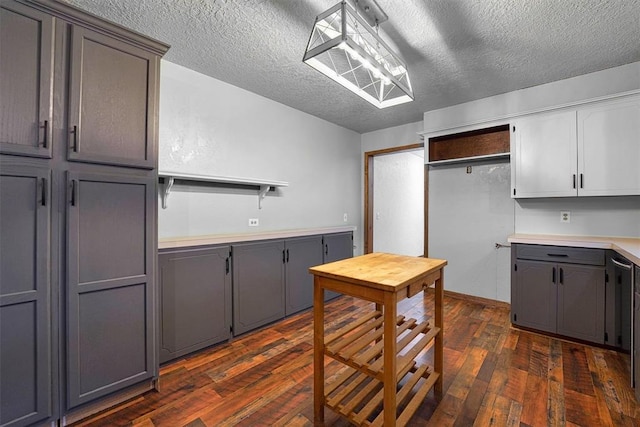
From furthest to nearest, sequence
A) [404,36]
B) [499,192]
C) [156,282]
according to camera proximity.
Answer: [499,192]
[404,36]
[156,282]

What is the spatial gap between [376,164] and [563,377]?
3.74 meters

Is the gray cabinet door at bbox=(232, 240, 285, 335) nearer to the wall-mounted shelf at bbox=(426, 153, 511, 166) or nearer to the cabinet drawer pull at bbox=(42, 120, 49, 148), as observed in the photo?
the cabinet drawer pull at bbox=(42, 120, 49, 148)

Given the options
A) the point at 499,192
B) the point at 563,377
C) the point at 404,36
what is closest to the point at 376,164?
the point at 499,192

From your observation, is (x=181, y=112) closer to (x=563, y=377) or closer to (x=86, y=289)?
(x=86, y=289)

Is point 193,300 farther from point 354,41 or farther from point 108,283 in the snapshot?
point 354,41

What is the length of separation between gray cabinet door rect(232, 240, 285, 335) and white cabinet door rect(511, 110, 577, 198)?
8.96ft

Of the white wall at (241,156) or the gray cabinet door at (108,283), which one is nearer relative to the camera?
the gray cabinet door at (108,283)

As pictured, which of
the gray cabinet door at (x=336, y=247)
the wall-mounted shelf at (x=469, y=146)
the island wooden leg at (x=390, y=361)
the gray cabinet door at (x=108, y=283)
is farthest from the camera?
the gray cabinet door at (x=336, y=247)

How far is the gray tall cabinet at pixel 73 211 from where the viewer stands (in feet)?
4.46

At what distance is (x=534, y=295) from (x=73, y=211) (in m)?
3.75

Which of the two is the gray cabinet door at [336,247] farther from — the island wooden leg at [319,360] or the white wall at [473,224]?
the island wooden leg at [319,360]

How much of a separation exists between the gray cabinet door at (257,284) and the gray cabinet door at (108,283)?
32.0 inches

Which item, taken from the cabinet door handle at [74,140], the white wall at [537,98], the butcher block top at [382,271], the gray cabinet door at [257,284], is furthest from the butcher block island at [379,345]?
the white wall at [537,98]

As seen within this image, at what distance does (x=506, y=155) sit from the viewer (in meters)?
3.17
